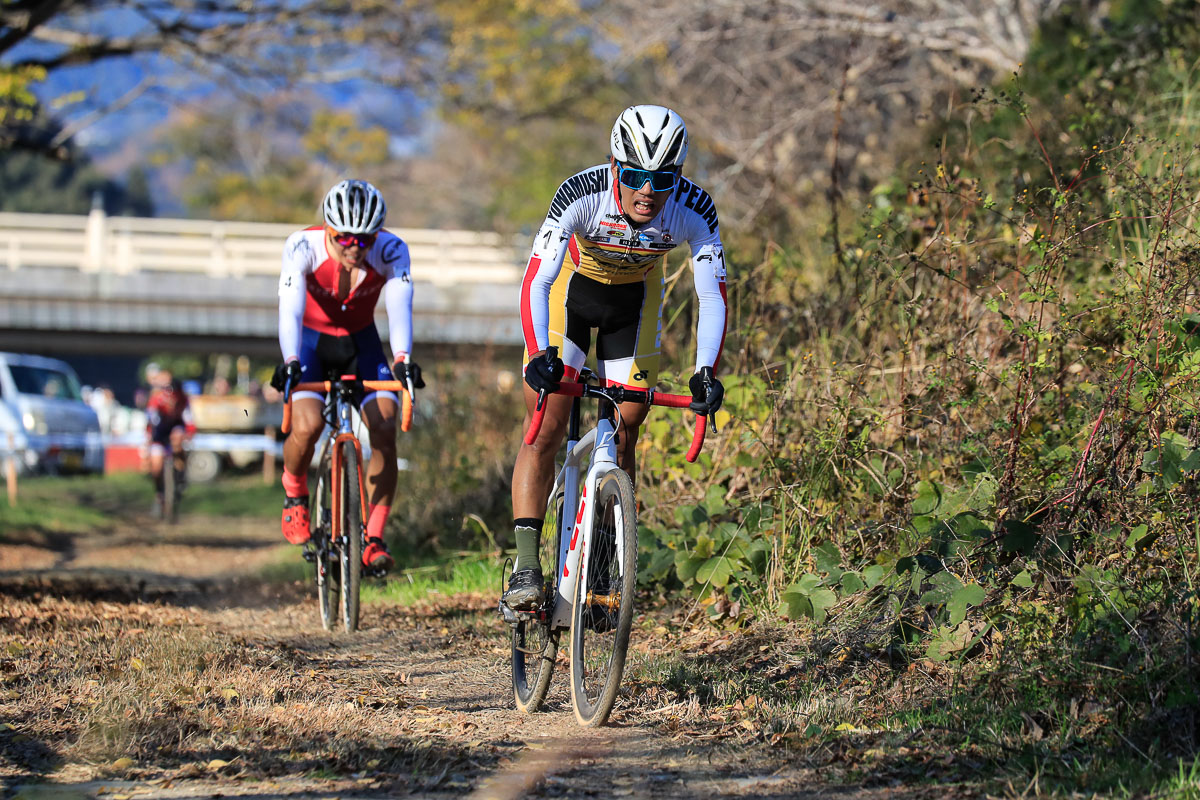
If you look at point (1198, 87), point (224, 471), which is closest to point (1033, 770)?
point (1198, 87)

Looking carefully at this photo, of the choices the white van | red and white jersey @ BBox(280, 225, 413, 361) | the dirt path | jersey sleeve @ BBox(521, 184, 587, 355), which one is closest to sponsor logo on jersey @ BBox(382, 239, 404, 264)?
red and white jersey @ BBox(280, 225, 413, 361)

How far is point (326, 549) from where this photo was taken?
6785 millimetres

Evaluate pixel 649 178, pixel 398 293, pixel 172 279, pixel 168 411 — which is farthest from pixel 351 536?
pixel 172 279

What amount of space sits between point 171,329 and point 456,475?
18.7 m

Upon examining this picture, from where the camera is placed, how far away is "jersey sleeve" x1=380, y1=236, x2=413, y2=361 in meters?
6.78

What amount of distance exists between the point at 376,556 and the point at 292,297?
1469mm

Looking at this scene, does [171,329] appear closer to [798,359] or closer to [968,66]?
[968,66]

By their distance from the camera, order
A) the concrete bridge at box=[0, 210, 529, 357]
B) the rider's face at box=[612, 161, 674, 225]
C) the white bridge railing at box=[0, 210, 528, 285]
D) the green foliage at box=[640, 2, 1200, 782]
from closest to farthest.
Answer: the green foliage at box=[640, 2, 1200, 782], the rider's face at box=[612, 161, 674, 225], the concrete bridge at box=[0, 210, 529, 357], the white bridge railing at box=[0, 210, 528, 285]

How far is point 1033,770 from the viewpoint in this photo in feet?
11.8

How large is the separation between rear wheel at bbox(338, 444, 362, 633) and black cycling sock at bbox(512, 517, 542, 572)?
188cm

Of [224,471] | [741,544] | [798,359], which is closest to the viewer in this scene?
[741,544]

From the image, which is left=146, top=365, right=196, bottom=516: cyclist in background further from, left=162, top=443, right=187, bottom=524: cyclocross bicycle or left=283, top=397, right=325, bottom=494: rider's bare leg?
left=283, top=397, right=325, bottom=494: rider's bare leg

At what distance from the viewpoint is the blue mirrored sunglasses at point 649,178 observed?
177 inches

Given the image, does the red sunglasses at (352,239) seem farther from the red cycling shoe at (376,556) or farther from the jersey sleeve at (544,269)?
the jersey sleeve at (544,269)
